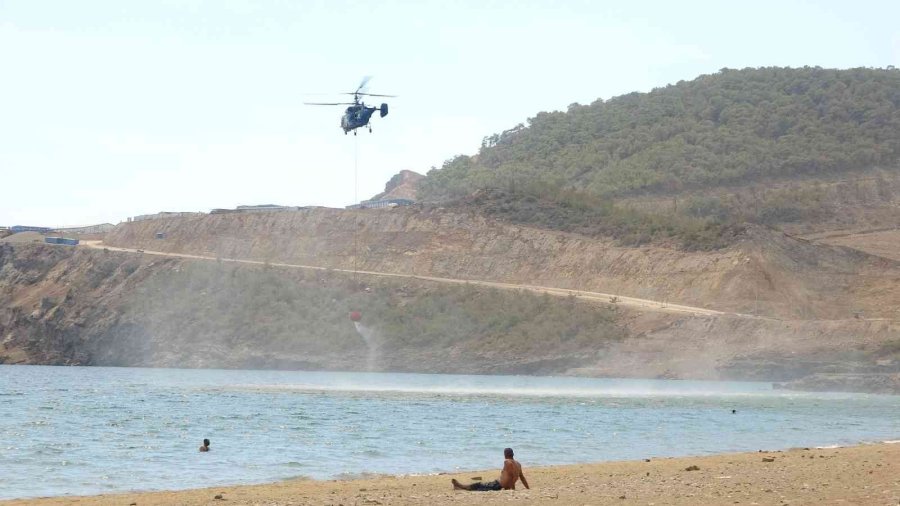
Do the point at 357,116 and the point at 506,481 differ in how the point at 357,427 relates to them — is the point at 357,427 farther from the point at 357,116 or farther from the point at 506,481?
the point at 357,116

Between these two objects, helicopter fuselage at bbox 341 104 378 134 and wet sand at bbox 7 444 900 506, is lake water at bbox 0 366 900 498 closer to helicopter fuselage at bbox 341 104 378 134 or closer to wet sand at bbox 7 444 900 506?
wet sand at bbox 7 444 900 506

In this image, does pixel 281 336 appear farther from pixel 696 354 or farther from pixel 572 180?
pixel 572 180

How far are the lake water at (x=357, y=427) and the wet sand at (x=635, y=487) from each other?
283 centimetres

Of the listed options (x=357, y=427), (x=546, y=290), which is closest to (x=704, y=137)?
(x=546, y=290)

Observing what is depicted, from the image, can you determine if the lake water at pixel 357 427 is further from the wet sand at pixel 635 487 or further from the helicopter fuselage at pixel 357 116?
the helicopter fuselage at pixel 357 116

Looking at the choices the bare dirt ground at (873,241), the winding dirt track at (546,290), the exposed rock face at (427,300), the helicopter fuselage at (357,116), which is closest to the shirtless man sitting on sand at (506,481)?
the helicopter fuselage at (357,116)

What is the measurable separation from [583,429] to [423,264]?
6901 centimetres

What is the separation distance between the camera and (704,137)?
154 metres

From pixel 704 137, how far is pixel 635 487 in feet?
438

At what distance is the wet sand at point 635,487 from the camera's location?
22031 millimetres

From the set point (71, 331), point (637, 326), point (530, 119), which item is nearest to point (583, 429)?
point (637, 326)

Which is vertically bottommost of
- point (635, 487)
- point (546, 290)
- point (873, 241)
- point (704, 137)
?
point (635, 487)

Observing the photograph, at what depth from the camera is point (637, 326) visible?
302ft

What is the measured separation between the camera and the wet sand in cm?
2203
